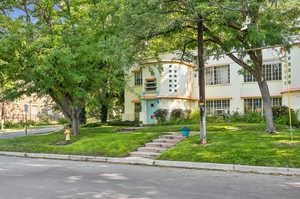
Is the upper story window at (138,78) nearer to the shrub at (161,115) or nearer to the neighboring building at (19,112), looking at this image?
the shrub at (161,115)

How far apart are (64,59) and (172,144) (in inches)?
285

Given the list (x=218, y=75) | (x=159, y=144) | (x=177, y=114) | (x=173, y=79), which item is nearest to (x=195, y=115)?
(x=177, y=114)

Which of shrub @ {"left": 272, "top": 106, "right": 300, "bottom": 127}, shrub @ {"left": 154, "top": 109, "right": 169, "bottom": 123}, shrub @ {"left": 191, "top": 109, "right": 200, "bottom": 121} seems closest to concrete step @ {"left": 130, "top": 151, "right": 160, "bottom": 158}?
shrub @ {"left": 272, "top": 106, "right": 300, "bottom": 127}

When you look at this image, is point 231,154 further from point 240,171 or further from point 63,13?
point 63,13

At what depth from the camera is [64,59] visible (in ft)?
50.2

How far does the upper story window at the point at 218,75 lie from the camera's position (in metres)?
26.2

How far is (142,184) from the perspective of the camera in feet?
24.5

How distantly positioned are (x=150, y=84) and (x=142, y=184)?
758 inches

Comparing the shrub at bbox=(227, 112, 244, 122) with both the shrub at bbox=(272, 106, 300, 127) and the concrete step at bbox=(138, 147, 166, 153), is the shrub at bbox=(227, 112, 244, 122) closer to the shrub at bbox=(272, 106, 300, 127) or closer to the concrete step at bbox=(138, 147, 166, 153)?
the shrub at bbox=(272, 106, 300, 127)

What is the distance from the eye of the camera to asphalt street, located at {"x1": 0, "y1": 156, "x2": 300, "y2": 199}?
6348 millimetres

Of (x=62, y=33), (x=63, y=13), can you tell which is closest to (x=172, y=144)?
(x=62, y=33)

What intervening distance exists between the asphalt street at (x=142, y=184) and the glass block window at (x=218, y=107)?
666 inches

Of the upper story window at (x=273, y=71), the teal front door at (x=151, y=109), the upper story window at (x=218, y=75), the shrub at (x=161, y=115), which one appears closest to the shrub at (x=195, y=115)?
the shrub at (x=161, y=115)

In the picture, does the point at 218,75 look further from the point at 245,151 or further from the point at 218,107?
the point at 245,151
